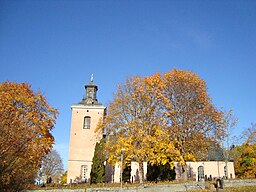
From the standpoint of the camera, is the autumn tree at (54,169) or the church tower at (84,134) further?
the autumn tree at (54,169)

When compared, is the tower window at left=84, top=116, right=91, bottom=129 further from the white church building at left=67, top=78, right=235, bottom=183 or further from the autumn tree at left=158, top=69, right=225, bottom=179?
the autumn tree at left=158, top=69, right=225, bottom=179

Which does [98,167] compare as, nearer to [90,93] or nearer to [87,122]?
[87,122]

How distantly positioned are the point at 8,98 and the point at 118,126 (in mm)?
11284

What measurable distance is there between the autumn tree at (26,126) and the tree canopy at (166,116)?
20.5 feet

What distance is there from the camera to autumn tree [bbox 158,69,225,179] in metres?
27.5

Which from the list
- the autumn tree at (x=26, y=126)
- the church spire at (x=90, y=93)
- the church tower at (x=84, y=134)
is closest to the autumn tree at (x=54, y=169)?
the church tower at (x=84, y=134)

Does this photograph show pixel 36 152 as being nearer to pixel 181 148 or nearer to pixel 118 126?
pixel 118 126

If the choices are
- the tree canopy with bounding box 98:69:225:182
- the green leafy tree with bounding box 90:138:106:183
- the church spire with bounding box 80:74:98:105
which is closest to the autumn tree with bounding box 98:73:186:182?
the tree canopy with bounding box 98:69:225:182

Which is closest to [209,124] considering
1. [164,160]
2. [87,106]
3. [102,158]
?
[164,160]

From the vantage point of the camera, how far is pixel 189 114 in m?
28.1

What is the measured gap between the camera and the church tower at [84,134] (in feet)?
115

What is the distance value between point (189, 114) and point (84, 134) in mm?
15474

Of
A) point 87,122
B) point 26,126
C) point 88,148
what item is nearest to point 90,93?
point 87,122

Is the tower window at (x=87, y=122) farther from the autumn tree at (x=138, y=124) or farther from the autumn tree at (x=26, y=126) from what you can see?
the autumn tree at (x=138, y=124)
